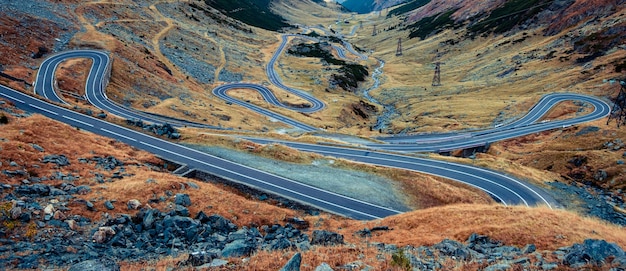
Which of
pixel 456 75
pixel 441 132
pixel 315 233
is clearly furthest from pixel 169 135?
pixel 456 75

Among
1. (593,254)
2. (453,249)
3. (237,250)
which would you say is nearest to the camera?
(593,254)

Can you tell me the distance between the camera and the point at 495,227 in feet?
61.7

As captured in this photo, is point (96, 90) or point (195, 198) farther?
point (96, 90)

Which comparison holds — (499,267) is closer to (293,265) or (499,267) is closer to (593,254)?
(593,254)

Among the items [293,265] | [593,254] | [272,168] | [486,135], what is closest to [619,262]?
[593,254]

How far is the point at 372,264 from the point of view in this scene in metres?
12.5

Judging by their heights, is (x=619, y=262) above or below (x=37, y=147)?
above

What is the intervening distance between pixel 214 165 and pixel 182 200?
39.4 feet

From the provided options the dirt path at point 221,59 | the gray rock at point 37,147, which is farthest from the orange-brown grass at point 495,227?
the dirt path at point 221,59

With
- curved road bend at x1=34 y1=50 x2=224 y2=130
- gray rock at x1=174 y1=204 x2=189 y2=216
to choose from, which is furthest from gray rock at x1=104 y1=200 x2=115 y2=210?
curved road bend at x1=34 y1=50 x2=224 y2=130

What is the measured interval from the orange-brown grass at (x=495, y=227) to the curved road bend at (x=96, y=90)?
133 ft

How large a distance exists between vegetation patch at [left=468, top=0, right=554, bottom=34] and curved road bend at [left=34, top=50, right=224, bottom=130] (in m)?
146

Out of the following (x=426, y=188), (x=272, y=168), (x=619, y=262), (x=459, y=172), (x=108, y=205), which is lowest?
(x=108, y=205)

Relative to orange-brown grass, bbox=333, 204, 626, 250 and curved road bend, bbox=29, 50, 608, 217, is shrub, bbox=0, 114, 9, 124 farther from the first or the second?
orange-brown grass, bbox=333, 204, 626, 250
